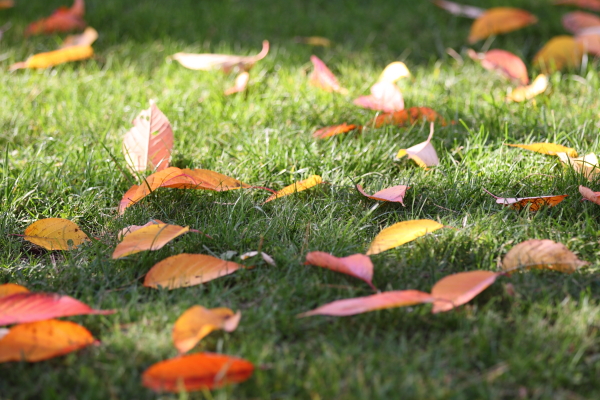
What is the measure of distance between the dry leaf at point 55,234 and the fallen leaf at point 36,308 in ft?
1.16

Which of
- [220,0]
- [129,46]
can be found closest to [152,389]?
[129,46]

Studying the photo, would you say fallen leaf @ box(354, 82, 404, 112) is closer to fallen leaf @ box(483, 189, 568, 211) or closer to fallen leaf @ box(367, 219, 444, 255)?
fallen leaf @ box(483, 189, 568, 211)

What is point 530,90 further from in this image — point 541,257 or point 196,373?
point 196,373

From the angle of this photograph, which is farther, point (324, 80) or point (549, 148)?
point (324, 80)

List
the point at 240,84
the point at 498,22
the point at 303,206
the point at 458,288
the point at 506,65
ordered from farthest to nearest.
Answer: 1. the point at 498,22
2. the point at 506,65
3. the point at 240,84
4. the point at 303,206
5. the point at 458,288

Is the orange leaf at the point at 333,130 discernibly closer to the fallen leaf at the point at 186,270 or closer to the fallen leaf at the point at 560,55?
the fallen leaf at the point at 186,270

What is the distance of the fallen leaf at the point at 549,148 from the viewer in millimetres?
1853

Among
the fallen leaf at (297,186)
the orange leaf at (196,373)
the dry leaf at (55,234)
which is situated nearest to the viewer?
the orange leaf at (196,373)

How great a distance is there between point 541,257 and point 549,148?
60 centimetres

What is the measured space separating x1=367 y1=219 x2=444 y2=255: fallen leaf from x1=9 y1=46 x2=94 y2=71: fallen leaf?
6.04ft

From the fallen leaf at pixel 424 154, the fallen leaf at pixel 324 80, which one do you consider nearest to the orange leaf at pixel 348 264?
the fallen leaf at pixel 424 154

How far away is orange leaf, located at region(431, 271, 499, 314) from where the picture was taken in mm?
1258

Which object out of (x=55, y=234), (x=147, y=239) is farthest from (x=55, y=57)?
(x=147, y=239)

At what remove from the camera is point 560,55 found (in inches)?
105
